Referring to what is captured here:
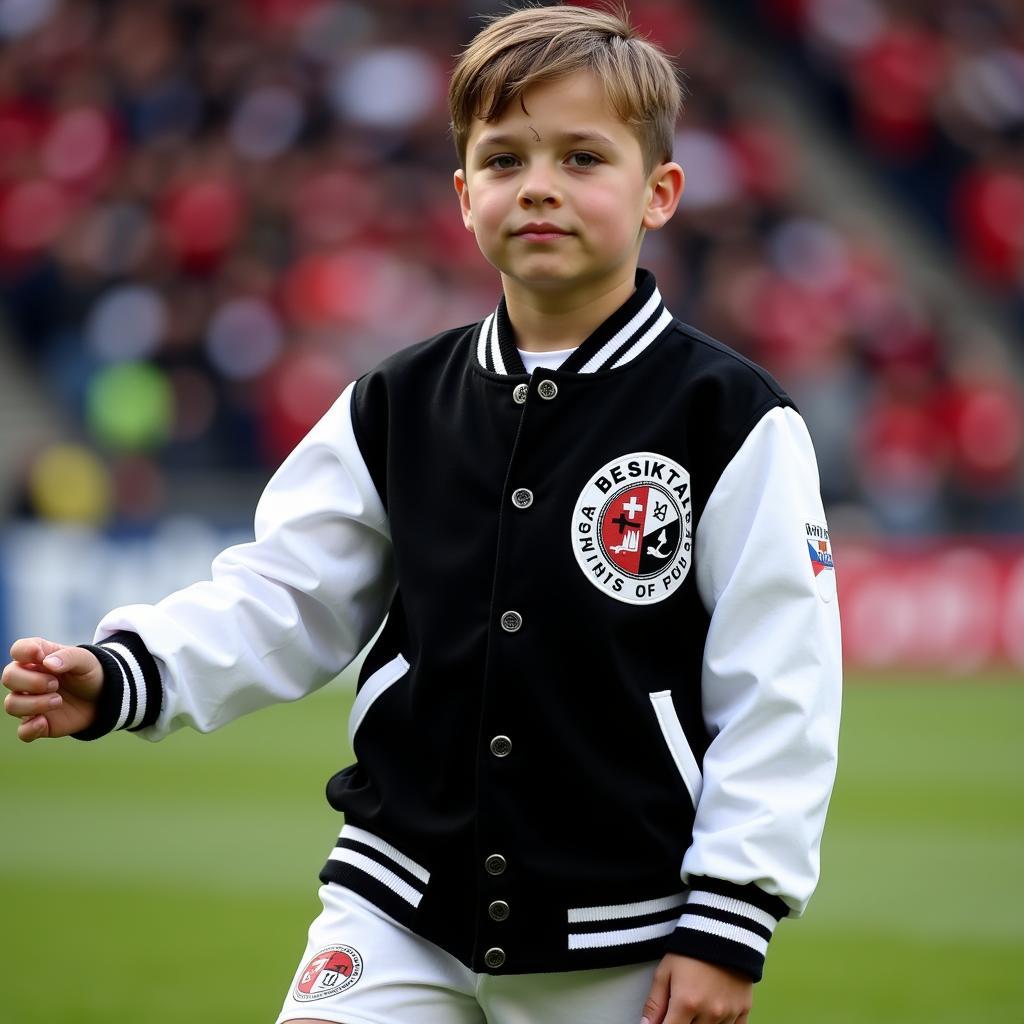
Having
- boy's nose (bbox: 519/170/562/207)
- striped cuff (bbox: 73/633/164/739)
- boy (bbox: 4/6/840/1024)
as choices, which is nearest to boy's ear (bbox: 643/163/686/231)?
boy (bbox: 4/6/840/1024)

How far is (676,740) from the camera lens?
2715mm

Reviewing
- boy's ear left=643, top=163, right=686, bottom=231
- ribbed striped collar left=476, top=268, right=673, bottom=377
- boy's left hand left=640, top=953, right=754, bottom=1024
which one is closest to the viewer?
boy's left hand left=640, top=953, right=754, bottom=1024

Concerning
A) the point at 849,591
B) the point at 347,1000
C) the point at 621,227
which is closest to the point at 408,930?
the point at 347,1000

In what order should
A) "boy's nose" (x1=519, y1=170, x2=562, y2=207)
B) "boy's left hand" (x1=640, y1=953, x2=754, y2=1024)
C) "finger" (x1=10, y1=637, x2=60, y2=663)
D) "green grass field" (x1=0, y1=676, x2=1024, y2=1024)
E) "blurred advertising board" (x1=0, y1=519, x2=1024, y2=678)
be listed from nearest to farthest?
"boy's left hand" (x1=640, y1=953, x2=754, y2=1024), "finger" (x1=10, y1=637, x2=60, y2=663), "boy's nose" (x1=519, y1=170, x2=562, y2=207), "green grass field" (x1=0, y1=676, x2=1024, y2=1024), "blurred advertising board" (x1=0, y1=519, x2=1024, y2=678)

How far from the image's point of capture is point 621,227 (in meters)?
2.84

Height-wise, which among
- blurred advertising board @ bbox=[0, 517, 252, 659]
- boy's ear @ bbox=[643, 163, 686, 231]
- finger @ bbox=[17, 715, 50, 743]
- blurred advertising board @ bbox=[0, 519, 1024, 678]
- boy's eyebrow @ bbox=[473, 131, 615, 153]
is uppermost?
blurred advertising board @ bbox=[0, 519, 1024, 678]

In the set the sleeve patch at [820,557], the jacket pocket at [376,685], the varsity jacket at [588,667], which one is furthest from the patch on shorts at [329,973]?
the sleeve patch at [820,557]

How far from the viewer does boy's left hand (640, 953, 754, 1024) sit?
2.54 m

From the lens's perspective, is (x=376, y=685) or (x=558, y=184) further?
(x=376, y=685)

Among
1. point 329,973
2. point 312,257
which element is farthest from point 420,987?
point 312,257

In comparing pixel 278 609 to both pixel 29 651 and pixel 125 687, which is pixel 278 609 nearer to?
pixel 125 687

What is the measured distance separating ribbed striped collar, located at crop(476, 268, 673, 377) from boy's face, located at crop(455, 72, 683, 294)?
9 centimetres

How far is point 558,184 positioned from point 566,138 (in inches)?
3.2

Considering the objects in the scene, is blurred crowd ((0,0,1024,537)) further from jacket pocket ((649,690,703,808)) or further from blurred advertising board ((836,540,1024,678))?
jacket pocket ((649,690,703,808))
